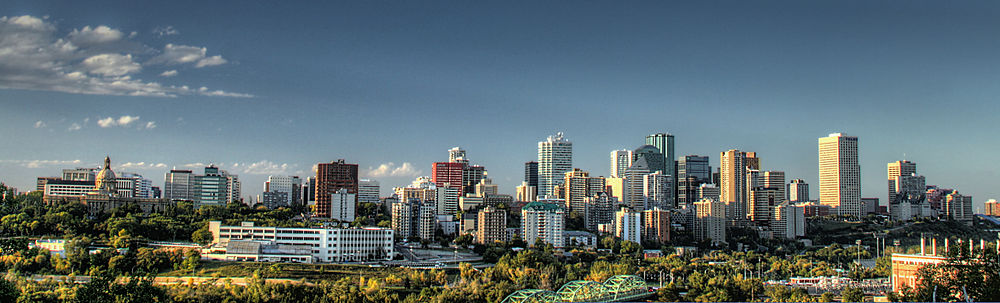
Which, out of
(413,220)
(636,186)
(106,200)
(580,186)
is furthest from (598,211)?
(106,200)

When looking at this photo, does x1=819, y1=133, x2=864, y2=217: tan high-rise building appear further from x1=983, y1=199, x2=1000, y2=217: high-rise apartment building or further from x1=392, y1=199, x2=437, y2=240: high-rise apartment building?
x1=392, y1=199, x2=437, y2=240: high-rise apartment building

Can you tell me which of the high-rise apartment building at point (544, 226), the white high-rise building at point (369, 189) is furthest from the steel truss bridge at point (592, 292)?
the white high-rise building at point (369, 189)

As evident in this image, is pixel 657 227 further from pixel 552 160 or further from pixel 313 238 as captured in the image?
pixel 552 160

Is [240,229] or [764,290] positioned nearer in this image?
[764,290]

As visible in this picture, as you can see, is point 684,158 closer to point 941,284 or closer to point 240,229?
point 240,229

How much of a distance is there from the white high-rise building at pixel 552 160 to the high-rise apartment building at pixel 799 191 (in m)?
15.1

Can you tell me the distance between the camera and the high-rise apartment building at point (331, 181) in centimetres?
3312

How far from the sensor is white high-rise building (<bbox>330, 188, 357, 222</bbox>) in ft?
102

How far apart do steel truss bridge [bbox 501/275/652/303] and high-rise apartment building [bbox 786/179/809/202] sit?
125ft

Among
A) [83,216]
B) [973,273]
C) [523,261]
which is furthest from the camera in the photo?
[83,216]

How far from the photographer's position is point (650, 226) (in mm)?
31984

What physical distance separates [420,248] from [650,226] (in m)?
10.2

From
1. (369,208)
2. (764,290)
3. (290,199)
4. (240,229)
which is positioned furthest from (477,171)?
(764,290)

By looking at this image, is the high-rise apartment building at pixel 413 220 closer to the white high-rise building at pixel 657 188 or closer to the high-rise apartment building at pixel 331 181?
the high-rise apartment building at pixel 331 181
